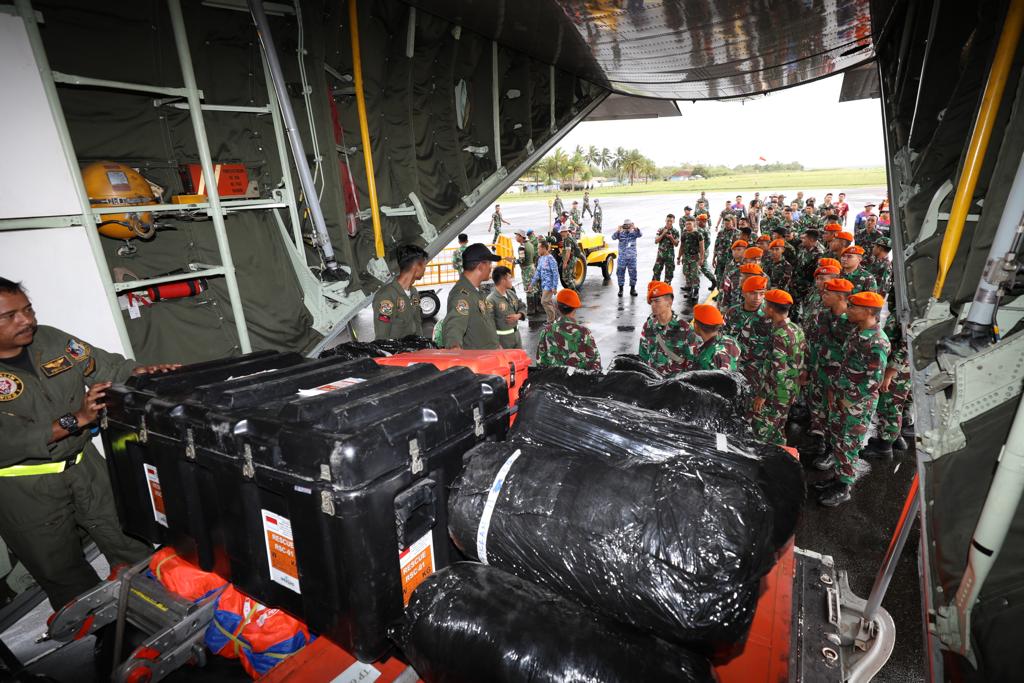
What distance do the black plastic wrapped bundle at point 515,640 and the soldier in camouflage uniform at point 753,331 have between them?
4.24 meters

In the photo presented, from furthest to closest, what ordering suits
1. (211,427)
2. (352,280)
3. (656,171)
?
(656,171) → (352,280) → (211,427)

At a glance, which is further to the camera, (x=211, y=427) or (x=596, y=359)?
(x=596, y=359)

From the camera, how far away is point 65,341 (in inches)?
108

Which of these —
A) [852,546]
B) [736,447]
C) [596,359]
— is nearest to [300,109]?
[596,359]

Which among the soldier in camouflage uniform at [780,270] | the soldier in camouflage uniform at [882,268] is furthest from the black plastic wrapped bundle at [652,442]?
the soldier in camouflage uniform at [780,270]

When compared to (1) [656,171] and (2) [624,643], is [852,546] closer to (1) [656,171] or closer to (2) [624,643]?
(2) [624,643]

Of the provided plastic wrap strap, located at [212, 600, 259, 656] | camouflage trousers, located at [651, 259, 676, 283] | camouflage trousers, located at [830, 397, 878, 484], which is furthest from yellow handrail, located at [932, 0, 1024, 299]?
camouflage trousers, located at [651, 259, 676, 283]

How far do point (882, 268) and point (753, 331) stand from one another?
156 inches

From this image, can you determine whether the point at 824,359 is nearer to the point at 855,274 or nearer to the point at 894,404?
the point at 894,404

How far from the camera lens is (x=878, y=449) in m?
4.91

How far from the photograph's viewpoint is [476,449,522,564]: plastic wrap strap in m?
1.38

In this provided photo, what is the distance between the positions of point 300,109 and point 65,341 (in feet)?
9.91

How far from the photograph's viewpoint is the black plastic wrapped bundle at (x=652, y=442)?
1446mm

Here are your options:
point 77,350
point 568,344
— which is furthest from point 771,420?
point 77,350
